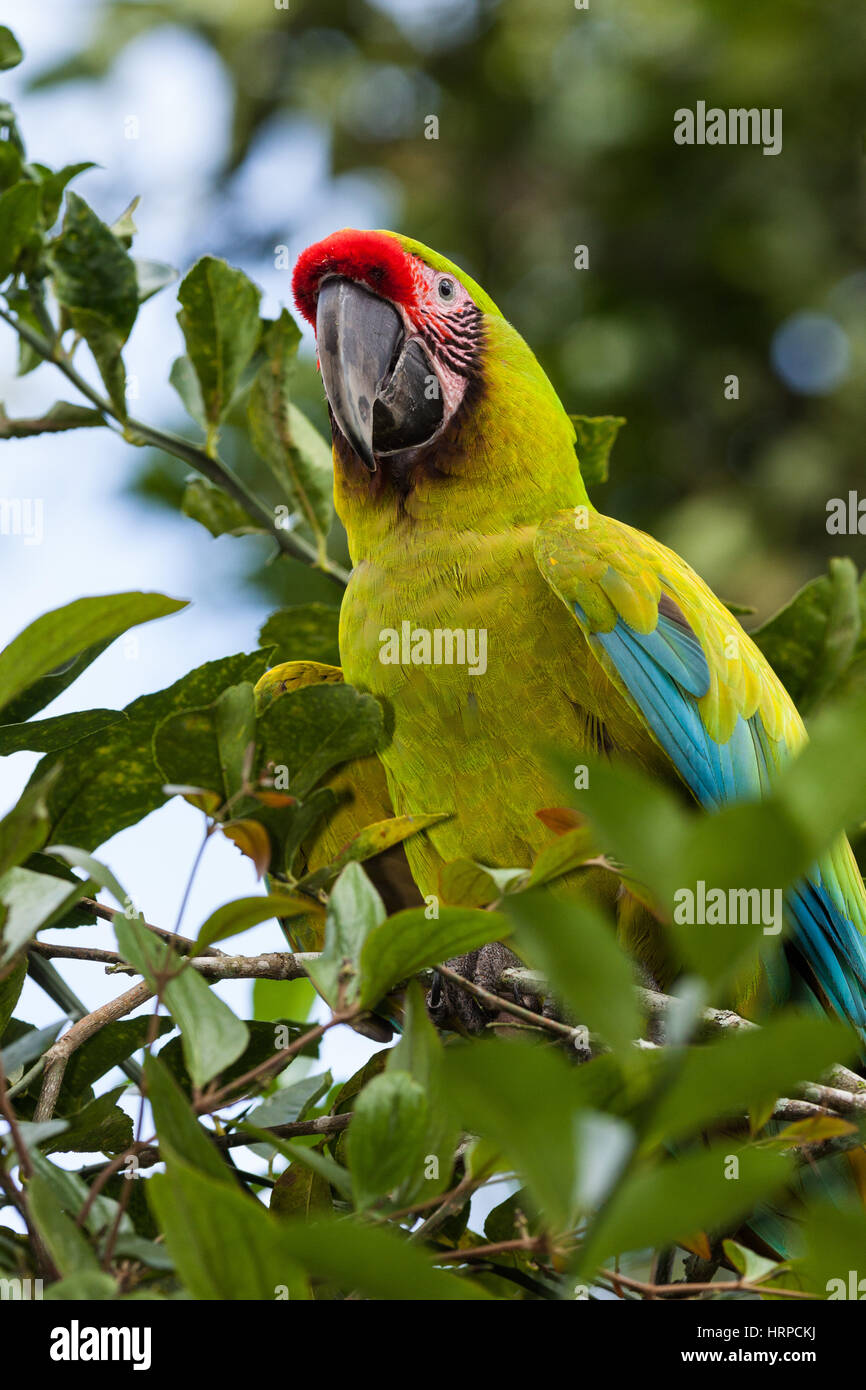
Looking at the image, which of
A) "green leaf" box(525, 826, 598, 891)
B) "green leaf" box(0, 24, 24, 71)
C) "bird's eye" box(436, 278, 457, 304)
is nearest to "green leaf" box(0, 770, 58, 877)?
"green leaf" box(525, 826, 598, 891)

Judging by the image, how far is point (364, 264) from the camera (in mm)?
1791

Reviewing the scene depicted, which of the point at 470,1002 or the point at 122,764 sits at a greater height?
the point at 122,764

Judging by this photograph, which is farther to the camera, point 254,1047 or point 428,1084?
point 254,1047

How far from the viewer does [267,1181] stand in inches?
41.3

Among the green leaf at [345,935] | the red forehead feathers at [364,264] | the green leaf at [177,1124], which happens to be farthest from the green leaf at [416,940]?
the red forehead feathers at [364,264]

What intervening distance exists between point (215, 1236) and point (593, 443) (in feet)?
4.57

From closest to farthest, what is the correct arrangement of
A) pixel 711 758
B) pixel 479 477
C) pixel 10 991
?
pixel 10 991 < pixel 711 758 < pixel 479 477

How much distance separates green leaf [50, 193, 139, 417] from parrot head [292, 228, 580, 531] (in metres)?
0.43

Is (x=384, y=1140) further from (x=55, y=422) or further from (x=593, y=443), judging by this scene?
(x=593, y=443)

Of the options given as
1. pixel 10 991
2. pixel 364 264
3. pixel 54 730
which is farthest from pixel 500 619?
pixel 10 991

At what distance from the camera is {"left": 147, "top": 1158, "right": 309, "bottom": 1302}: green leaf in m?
0.55

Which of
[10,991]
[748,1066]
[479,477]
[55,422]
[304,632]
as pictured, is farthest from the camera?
[479,477]

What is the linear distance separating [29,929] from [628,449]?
2731mm

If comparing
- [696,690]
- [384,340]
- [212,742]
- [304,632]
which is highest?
[384,340]
